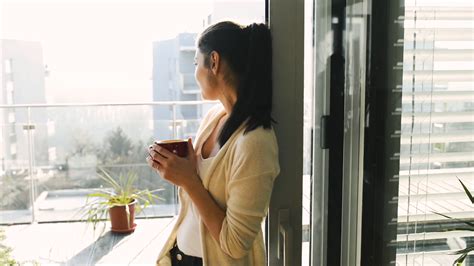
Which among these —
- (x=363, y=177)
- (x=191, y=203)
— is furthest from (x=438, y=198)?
(x=191, y=203)

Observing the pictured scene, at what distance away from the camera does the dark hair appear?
104cm

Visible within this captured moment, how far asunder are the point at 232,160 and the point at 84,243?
2.36 m

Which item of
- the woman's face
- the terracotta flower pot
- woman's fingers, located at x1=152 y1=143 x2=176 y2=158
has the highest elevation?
the woman's face

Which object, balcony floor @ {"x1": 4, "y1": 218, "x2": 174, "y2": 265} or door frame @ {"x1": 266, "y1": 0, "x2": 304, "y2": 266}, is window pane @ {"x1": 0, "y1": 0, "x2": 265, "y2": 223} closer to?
balcony floor @ {"x1": 4, "y1": 218, "x2": 174, "y2": 265}

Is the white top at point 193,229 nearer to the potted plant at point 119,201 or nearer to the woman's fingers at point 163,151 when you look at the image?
the woman's fingers at point 163,151

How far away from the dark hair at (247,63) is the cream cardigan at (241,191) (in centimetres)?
4

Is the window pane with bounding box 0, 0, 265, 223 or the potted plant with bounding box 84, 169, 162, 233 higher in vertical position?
the window pane with bounding box 0, 0, 265, 223

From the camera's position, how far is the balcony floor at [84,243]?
2820 mm

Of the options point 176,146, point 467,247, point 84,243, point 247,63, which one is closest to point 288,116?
point 247,63

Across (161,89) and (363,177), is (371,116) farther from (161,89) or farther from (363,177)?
(161,89)

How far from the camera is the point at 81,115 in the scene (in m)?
3.12

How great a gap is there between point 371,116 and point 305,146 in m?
0.21

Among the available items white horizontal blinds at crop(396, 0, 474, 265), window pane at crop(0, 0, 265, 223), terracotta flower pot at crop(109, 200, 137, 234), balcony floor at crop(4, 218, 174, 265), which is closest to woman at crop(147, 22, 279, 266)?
white horizontal blinds at crop(396, 0, 474, 265)

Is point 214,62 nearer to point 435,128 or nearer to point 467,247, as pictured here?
point 435,128
